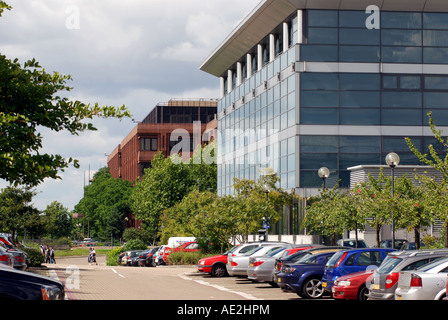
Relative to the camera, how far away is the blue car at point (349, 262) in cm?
2067

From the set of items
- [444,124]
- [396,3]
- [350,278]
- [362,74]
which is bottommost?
[350,278]

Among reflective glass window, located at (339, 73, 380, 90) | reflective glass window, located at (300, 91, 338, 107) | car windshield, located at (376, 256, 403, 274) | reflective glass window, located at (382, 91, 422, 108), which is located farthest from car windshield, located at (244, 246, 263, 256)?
reflective glass window, located at (382, 91, 422, 108)

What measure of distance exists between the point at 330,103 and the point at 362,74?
293 centimetres

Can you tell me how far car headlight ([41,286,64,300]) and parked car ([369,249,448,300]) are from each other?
27.2ft

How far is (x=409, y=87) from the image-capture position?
165ft

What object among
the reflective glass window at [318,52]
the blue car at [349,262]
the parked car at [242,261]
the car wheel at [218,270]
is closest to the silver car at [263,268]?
the parked car at [242,261]

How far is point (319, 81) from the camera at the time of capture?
49.8 metres

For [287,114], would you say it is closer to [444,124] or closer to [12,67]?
[444,124]

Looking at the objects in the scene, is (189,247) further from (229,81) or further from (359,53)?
(229,81)

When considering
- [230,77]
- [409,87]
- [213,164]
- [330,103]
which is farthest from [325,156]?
[213,164]

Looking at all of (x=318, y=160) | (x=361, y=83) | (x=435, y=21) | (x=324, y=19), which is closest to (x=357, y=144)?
(x=318, y=160)

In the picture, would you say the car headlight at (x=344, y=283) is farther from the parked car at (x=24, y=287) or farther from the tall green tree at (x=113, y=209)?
Result: the tall green tree at (x=113, y=209)

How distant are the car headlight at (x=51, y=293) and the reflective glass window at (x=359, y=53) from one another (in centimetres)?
4101

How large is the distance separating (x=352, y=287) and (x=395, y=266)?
113 inches
